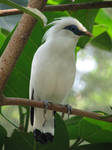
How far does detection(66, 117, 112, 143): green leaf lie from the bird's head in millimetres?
352

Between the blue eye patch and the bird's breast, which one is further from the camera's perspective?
the bird's breast

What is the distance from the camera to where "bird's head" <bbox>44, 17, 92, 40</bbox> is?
4.37 feet

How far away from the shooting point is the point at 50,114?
1569 millimetres

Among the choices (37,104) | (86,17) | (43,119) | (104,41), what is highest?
(86,17)

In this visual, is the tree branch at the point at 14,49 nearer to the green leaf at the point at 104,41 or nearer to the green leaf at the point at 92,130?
the green leaf at the point at 92,130

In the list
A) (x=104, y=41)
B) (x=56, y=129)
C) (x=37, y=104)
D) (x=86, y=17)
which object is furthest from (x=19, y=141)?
(x=104, y=41)

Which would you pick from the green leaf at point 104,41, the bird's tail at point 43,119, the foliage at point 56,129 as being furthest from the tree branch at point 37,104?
the green leaf at point 104,41

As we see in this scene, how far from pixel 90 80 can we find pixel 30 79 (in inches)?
186

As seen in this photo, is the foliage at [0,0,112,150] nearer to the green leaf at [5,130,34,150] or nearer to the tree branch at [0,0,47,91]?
the green leaf at [5,130,34,150]

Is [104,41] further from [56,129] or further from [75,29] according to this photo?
[56,129]

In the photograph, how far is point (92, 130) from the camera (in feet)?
4.17

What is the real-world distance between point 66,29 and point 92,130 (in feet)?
1.46

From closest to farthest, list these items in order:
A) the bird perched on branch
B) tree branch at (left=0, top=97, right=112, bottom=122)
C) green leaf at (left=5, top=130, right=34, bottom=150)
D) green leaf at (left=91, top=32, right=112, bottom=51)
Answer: tree branch at (left=0, top=97, right=112, bottom=122)
green leaf at (left=5, top=130, right=34, bottom=150)
the bird perched on branch
green leaf at (left=91, top=32, right=112, bottom=51)

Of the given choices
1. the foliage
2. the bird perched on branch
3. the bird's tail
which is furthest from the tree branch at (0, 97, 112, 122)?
the bird's tail
